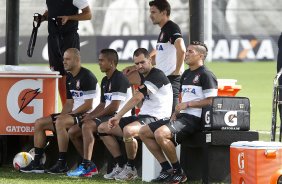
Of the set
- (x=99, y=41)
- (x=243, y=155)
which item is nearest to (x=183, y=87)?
(x=243, y=155)

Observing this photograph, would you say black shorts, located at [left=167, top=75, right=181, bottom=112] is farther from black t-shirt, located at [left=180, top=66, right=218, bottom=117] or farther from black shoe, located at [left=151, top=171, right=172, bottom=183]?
black shoe, located at [left=151, top=171, right=172, bottom=183]

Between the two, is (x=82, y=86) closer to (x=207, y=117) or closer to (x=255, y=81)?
(x=207, y=117)

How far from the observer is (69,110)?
12.0m

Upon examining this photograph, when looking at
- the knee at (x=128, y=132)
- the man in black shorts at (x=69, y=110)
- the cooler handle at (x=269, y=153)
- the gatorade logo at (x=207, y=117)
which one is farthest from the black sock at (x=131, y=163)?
the cooler handle at (x=269, y=153)

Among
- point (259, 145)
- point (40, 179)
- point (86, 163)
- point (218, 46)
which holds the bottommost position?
point (40, 179)

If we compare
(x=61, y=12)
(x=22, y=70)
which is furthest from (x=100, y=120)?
(x=61, y=12)

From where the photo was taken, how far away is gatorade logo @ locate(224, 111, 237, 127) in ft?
33.4

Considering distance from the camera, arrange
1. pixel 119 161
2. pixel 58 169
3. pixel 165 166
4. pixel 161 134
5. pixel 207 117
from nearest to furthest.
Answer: pixel 207 117, pixel 161 134, pixel 165 166, pixel 119 161, pixel 58 169

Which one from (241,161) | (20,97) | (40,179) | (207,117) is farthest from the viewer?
(20,97)

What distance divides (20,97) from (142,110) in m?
1.83

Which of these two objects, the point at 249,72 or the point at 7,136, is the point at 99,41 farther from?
the point at 7,136

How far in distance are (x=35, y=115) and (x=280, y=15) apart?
2436 cm

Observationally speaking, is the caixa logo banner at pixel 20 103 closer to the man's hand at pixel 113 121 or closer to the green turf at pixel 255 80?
the man's hand at pixel 113 121

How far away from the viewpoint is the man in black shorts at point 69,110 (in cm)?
1173
